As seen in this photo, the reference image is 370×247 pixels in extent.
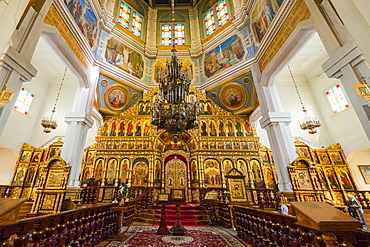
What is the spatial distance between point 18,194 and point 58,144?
9.98ft

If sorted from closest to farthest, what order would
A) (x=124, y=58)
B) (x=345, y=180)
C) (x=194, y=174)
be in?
(x=345, y=180)
(x=194, y=174)
(x=124, y=58)

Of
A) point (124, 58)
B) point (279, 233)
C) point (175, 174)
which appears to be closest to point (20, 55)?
point (279, 233)

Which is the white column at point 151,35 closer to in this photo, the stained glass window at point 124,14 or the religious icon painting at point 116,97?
the stained glass window at point 124,14

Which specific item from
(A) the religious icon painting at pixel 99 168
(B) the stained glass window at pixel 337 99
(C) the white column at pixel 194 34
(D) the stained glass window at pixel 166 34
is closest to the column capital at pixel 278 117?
(B) the stained glass window at pixel 337 99

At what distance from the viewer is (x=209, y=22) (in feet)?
42.9

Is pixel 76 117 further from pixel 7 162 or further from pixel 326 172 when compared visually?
pixel 326 172

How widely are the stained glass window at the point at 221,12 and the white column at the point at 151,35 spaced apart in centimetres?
525

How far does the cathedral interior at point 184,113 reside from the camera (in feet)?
12.2

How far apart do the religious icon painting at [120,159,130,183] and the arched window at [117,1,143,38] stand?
31.5ft

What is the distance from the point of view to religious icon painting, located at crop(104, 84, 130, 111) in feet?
33.2

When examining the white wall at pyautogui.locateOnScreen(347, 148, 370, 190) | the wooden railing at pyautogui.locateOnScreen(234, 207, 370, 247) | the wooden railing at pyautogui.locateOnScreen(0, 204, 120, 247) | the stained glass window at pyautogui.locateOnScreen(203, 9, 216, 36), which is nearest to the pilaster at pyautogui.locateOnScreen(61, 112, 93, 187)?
the wooden railing at pyautogui.locateOnScreen(0, 204, 120, 247)

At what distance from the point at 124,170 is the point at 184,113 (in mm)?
6070

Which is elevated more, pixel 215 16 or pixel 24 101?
pixel 215 16

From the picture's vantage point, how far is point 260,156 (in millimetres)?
10266
